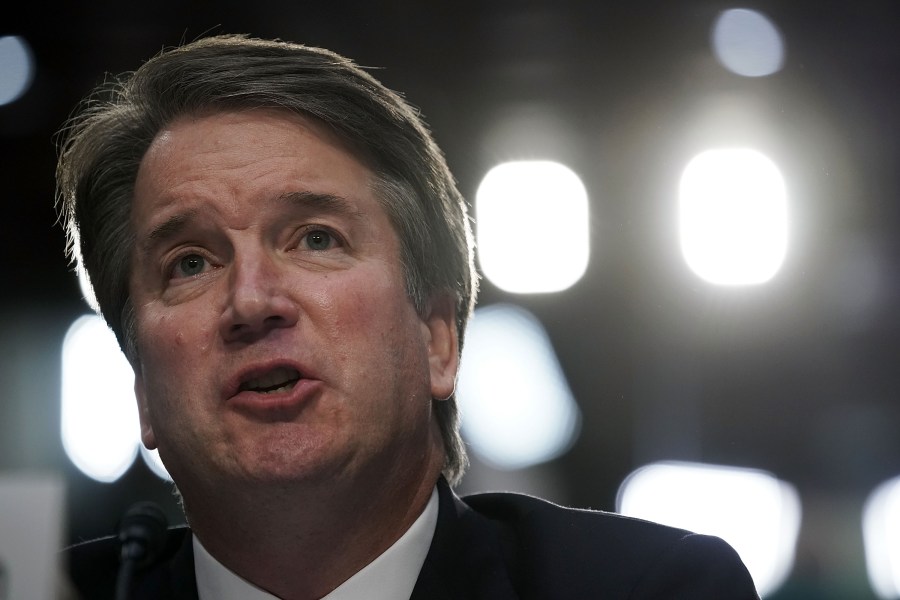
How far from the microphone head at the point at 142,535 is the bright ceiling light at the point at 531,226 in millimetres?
963

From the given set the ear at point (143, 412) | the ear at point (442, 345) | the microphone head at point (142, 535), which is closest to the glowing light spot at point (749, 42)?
the ear at point (442, 345)

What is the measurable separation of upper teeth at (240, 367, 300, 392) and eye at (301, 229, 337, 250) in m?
0.26

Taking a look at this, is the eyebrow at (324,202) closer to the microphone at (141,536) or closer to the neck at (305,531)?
the neck at (305,531)

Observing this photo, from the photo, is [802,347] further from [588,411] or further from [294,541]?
[294,541]

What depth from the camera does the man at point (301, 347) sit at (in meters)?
1.73

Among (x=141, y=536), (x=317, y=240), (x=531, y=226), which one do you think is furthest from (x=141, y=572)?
(x=531, y=226)

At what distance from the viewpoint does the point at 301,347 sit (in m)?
1.70

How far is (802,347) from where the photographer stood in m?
2.39

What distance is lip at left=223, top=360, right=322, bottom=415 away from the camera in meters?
1.69

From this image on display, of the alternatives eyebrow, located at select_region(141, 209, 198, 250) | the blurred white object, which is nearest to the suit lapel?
eyebrow, located at select_region(141, 209, 198, 250)

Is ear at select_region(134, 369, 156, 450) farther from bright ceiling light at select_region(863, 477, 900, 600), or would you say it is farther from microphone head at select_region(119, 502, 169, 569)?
bright ceiling light at select_region(863, 477, 900, 600)

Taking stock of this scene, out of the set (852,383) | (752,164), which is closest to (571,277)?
(752,164)

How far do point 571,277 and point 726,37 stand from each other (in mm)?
631

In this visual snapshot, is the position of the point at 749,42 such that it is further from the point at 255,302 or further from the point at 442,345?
the point at 255,302
